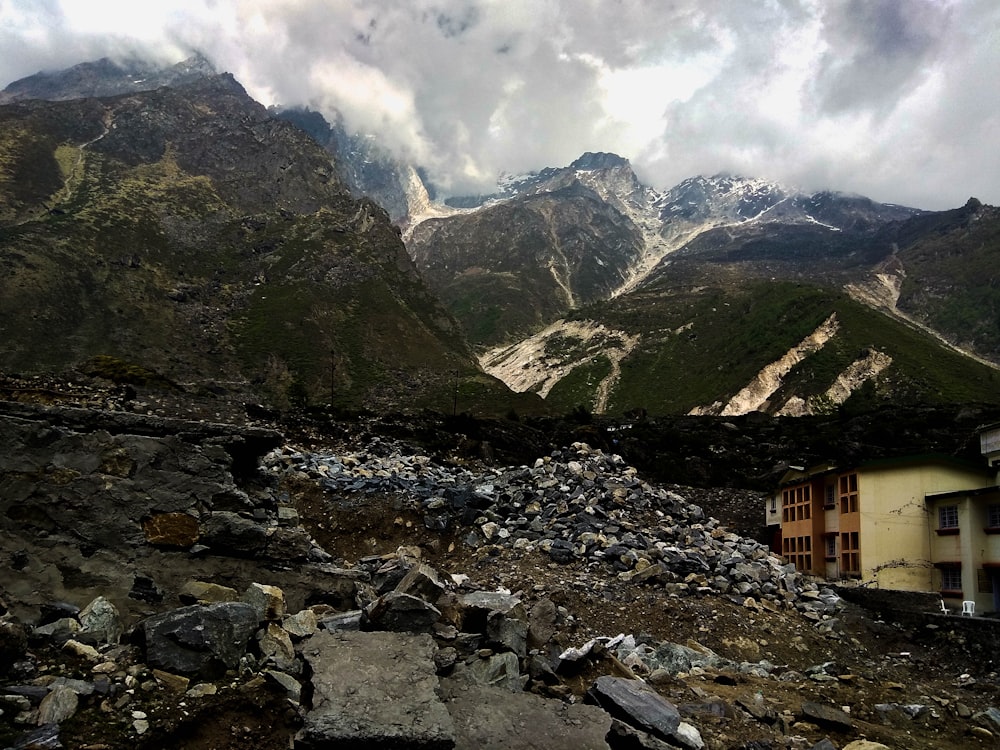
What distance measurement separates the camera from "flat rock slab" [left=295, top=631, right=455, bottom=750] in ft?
15.6

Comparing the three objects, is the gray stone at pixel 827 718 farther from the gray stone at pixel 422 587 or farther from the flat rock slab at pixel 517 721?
the gray stone at pixel 422 587

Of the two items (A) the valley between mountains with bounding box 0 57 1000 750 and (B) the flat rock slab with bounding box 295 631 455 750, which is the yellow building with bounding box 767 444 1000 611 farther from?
(B) the flat rock slab with bounding box 295 631 455 750

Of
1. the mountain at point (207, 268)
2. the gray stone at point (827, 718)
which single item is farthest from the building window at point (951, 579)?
the mountain at point (207, 268)

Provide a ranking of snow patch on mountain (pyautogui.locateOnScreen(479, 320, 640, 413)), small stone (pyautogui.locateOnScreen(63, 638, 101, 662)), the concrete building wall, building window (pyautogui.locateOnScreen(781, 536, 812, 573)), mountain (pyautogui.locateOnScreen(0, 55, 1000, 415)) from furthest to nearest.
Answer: snow patch on mountain (pyautogui.locateOnScreen(479, 320, 640, 413))
mountain (pyautogui.locateOnScreen(0, 55, 1000, 415))
building window (pyautogui.locateOnScreen(781, 536, 812, 573))
the concrete building wall
small stone (pyautogui.locateOnScreen(63, 638, 101, 662))

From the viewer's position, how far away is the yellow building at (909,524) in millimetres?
24156

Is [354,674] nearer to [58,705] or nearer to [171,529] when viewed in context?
[58,705]

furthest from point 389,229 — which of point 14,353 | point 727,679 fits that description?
point 727,679

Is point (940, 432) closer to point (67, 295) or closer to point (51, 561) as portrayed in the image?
point (51, 561)

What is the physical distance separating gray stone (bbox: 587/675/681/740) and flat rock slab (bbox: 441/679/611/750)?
12.2 inches

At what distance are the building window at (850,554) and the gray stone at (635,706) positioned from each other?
2487cm

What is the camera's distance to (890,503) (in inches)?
1060

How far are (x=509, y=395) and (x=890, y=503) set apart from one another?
76020 mm

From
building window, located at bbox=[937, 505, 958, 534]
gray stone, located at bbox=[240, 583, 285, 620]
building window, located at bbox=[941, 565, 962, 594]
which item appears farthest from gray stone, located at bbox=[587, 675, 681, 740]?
building window, located at bbox=[937, 505, 958, 534]

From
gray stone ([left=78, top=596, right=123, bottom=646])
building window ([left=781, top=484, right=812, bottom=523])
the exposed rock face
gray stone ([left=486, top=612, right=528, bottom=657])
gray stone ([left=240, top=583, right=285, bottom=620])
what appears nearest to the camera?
gray stone ([left=78, top=596, right=123, bottom=646])
